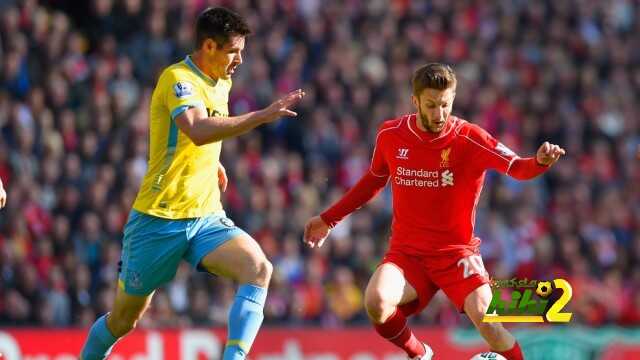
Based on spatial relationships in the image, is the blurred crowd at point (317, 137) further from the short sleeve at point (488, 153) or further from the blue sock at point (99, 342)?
the short sleeve at point (488, 153)

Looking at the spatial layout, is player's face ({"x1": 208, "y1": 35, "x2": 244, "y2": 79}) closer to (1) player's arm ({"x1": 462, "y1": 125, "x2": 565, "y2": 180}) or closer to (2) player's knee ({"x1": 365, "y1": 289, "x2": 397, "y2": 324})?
(1) player's arm ({"x1": 462, "y1": 125, "x2": 565, "y2": 180})

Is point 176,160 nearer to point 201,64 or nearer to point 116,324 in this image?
point 201,64

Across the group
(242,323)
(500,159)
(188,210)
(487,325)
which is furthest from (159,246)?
(500,159)

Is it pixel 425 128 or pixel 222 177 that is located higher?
pixel 425 128

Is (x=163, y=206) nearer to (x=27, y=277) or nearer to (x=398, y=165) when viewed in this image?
(x=398, y=165)

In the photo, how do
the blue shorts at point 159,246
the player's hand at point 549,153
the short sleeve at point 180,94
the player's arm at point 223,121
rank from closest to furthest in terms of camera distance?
the player's arm at point 223,121 < the short sleeve at point 180,94 < the player's hand at point 549,153 < the blue shorts at point 159,246

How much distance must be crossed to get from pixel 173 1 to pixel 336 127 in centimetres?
281

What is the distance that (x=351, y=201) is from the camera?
393 inches

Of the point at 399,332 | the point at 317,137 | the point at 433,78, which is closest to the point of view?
the point at 433,78

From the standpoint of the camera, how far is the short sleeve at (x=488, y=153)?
30.7ft

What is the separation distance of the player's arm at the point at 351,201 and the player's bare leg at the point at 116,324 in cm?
134

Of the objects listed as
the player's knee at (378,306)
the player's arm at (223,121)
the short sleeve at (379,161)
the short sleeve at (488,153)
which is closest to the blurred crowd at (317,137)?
the short sleeve at (379,161)

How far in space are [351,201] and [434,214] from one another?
71cm

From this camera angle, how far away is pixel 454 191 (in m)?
9.51
